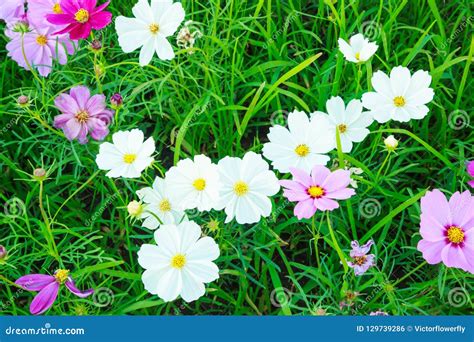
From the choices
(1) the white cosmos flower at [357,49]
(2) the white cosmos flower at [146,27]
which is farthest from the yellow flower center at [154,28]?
(1) the white cosmos flower at [357,49]

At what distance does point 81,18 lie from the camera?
1270 millimetres

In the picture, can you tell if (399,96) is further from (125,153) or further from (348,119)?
(125,153)

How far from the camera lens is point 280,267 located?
136cm

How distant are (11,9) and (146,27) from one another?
12.5 inches

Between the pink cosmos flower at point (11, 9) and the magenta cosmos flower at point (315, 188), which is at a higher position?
the pink cosmos flower at point (11, 9)

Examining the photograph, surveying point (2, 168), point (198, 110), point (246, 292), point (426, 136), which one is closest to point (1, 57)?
point (2, 168)

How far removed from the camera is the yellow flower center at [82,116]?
1.31m

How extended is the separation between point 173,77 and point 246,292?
20.7 inches

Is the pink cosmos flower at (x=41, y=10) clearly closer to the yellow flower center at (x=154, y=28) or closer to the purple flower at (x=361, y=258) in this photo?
the yellow flower center at (x=154, y=28)

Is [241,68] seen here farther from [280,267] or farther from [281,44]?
[280,267]

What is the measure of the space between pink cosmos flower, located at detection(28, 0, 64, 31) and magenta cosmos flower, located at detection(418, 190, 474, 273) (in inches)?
32.8

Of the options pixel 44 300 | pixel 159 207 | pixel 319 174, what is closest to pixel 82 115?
pixel 159 207

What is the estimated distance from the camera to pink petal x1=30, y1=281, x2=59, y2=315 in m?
1.14

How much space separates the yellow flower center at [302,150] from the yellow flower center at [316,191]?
109 mm
